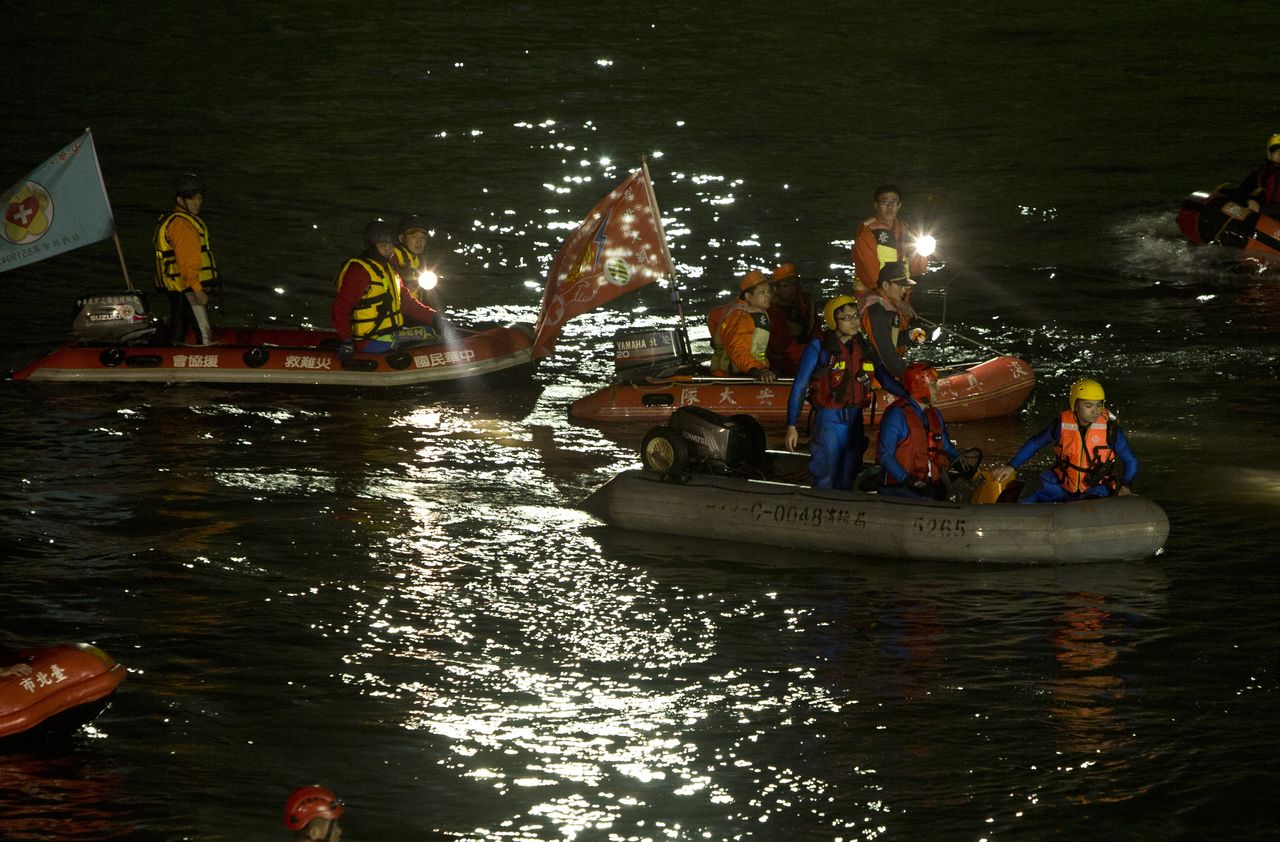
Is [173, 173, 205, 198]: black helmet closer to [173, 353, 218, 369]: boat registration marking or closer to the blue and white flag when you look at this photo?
the blue and white flag

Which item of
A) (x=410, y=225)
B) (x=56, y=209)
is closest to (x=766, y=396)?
(x=410, y=225)

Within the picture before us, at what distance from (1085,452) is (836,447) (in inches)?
65.9

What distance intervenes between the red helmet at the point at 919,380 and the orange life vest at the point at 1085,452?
874 millimetres

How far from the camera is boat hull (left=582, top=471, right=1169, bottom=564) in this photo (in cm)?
1076

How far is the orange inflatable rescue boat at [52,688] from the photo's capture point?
8188 millimetres

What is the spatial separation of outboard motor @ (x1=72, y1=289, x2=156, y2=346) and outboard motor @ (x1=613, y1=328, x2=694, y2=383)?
4.76 metres

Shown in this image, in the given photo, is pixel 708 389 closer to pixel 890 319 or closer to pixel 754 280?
pixel 754 280

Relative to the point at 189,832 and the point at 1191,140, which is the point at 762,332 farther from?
the point at 1191,140

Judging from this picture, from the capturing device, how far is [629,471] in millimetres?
12141

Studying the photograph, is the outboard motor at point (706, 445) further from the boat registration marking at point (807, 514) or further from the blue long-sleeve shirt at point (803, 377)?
the boat registration marking at point (807, 514)

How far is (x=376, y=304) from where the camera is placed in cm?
1564

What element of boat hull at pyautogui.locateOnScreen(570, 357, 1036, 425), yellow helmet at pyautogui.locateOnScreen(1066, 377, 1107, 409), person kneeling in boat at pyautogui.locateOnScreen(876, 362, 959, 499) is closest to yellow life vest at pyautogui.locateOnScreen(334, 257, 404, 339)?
boat hull at pyautogui.locateOnScreen(570, 357, 1036, 425)

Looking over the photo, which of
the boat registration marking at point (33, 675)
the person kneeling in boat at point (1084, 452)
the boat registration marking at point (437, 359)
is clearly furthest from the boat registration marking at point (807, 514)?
the boat registration marking at point (437, 359)

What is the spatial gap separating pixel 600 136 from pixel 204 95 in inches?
305
